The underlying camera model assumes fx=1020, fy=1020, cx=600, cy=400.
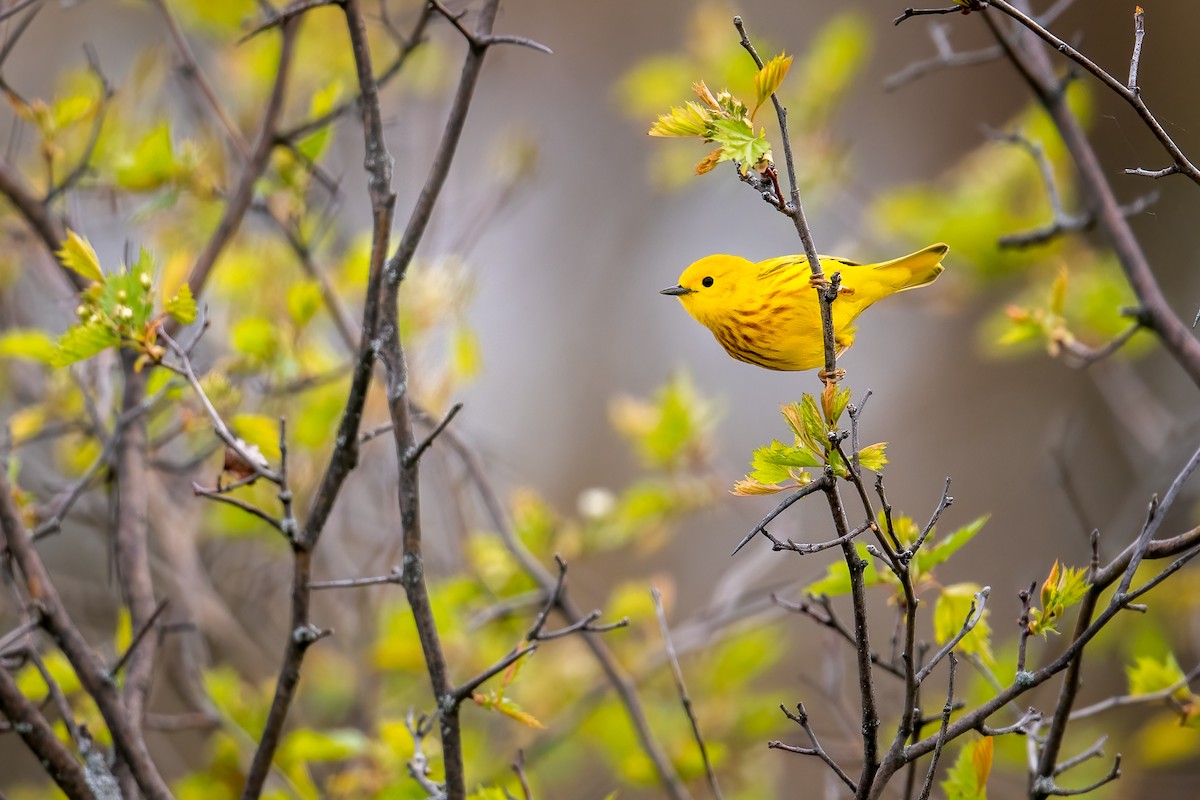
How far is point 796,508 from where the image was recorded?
85.5 inches

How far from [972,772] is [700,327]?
2.22m

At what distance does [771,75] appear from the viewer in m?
0.70

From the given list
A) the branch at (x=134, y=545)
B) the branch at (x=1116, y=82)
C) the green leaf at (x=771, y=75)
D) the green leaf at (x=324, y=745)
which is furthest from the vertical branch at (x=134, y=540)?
the branch at (x=1116, y=82)

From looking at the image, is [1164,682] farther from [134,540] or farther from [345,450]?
[134,540]

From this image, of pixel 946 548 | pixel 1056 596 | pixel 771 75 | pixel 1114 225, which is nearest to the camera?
pixel 771 75

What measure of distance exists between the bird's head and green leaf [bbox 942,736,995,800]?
1.51 feet

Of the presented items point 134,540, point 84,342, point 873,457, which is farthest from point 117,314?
point 873,457

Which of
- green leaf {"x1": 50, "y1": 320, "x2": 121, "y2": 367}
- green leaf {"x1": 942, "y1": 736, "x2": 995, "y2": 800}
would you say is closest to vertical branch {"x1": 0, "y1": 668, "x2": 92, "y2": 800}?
green leaf {"x1": 50, "y1": 320, "x2": 121, "y2": 367}

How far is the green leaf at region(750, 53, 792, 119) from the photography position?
688 mm

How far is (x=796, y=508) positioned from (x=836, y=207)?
105 centimetres

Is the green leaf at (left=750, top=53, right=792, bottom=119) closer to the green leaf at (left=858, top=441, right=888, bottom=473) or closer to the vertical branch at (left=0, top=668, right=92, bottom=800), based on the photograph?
the green leaf at (left=858, top=441, right=888, bottom=473)

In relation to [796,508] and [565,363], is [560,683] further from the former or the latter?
[565,363]

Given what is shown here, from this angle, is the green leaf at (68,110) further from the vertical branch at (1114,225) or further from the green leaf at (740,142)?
the vertical branch at (1114,225)

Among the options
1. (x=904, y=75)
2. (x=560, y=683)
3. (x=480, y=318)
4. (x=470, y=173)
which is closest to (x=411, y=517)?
(x=904, y=75)
